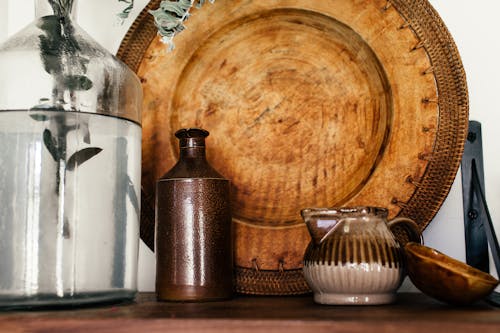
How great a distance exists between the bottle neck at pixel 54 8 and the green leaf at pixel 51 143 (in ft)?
0.65

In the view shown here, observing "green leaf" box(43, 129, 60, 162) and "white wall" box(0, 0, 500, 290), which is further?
"white wall" box(0, 0, 500, 290)

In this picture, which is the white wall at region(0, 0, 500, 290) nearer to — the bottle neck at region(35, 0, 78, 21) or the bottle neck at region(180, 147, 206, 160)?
the bottle neck at region(180, 147, 206, 160)

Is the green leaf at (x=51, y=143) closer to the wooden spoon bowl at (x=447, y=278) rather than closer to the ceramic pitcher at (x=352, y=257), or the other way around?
the ceramic pitcher at (x=352, y=257)

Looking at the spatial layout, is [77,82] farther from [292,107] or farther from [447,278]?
[447,278]

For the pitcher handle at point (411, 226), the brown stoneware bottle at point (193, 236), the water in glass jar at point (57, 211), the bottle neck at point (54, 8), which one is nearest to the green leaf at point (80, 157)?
the water in glass jar at point (57, 211)

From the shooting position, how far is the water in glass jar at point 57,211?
0.73m

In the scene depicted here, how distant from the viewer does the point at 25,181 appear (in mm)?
744

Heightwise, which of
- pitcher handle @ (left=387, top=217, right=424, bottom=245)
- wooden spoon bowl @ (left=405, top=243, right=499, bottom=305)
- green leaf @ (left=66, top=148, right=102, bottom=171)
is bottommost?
wooden spoon bowl @ (left=405, top=243, right=499, bottom=305)

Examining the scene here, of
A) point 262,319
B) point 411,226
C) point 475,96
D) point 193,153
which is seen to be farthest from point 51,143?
point 475,96

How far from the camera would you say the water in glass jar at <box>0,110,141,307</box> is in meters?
0.73

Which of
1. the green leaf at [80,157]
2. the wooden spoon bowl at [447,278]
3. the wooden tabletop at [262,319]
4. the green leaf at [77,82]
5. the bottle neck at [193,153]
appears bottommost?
the wooden tabletop at [262,319]

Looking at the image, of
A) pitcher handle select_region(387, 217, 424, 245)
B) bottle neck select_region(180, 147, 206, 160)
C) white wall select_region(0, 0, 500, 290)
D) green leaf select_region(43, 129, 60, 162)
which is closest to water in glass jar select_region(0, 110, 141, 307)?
green leaf select_region(43, 129, 60, 162)

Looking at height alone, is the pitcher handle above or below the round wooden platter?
below

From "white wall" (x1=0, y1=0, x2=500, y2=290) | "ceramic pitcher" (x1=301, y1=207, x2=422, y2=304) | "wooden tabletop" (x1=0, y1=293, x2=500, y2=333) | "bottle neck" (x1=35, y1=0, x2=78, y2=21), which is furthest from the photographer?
"white wall" (x1=0, y1=0, x2=500, y2=290)
